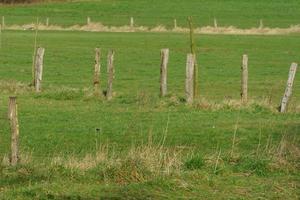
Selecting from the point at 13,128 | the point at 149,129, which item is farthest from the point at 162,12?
the point at 13,128

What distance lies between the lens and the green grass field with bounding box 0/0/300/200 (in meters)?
11.5

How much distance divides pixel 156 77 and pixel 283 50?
1584 centimetres

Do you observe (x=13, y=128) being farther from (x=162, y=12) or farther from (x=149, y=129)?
(x=162, y=12)

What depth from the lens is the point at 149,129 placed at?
59.9ft

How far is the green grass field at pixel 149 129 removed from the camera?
452 inches

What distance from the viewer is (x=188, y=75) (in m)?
23.4

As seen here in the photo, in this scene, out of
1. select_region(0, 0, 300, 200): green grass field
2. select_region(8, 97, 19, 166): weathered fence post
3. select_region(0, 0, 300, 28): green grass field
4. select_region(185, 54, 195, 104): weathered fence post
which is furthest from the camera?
select_region(0, 0, 300, 28): green grass field

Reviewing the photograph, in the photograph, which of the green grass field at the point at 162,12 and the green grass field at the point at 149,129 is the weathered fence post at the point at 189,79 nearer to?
the green grass field at the point at 149,129

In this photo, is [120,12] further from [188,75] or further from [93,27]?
[188,75]

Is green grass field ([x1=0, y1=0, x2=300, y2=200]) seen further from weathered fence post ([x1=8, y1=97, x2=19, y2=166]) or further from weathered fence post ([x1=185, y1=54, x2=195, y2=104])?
weathered fence post ([x1=185, y1=54, x2=195, y2=104])

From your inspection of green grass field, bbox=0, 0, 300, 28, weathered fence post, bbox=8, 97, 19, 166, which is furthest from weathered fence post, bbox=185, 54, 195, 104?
green grass field, bbox=0, 0, 300, 28

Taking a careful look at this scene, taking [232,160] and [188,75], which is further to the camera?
[188,75]

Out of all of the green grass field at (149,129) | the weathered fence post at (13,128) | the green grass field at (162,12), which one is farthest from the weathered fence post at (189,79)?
the green grass field at (162,12)

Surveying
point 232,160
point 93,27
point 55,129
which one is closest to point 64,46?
point 93,27
